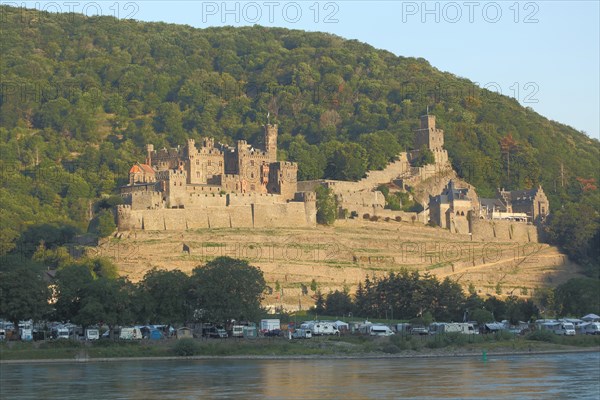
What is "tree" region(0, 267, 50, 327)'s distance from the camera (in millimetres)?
66812

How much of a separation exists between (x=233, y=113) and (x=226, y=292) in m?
82.0

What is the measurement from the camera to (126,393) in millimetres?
50531

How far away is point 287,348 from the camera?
67375 mm

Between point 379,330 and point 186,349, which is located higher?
point 379,330

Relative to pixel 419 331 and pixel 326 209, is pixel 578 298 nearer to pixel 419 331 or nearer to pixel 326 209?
pixel 419 331

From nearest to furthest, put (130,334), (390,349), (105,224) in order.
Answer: (130,334), (390,349), (105,224)

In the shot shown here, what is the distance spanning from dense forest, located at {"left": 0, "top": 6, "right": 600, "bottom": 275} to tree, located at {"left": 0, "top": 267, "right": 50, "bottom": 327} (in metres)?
25.2

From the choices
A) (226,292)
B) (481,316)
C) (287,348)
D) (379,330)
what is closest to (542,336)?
(481,316)

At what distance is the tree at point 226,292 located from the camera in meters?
70.0

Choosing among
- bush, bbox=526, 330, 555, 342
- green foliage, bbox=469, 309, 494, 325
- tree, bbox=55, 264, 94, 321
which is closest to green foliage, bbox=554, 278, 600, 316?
green foliage, bbox=469, 309, 494, 325

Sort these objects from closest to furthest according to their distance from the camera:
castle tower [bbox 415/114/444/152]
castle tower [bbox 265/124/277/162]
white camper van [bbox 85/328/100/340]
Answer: white camper van [bbox 85/328/100/340] < castle tower [bbox 265/124/277/162] < castle tower [bbox 415/114/444/152]

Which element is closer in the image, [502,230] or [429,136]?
[502,230]

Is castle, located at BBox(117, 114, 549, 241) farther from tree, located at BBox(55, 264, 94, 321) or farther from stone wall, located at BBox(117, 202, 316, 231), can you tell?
tree, located at BBox(55, 264, 94, 321)

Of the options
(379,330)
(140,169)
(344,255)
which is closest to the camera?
(379,330)
